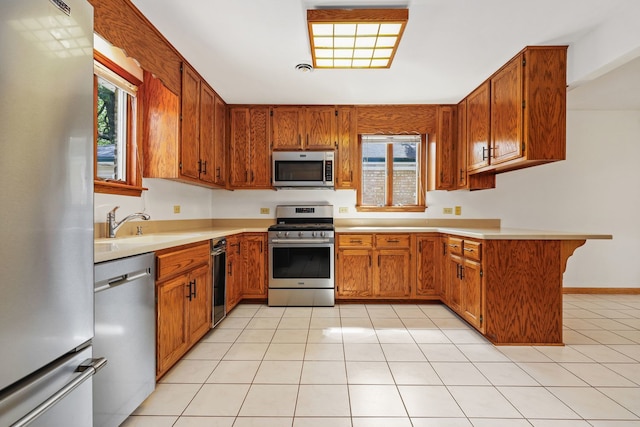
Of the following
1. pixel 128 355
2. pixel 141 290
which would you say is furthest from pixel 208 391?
pixel 141 290

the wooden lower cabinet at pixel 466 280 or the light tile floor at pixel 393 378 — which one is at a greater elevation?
the wooden lower cabinet at pixel 466 280

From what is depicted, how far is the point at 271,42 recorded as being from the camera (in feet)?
7.83

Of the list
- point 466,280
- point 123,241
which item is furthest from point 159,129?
point 466,280

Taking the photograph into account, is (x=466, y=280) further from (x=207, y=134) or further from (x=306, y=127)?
(x=207, y=134)

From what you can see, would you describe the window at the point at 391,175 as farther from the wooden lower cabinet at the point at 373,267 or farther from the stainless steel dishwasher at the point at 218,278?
the stainless steel dishwasher at the point at 218,278

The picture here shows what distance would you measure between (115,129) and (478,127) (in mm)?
3412

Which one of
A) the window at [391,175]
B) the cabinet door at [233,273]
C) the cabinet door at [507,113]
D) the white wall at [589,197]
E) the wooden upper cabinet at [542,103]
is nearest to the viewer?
the wooden upper cabinet at [542,103]

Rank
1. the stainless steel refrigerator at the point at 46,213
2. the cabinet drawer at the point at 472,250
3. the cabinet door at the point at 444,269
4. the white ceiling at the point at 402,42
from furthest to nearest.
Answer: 1. the cabinet door at the point at 444,269
2. the cabinet drawer at the point at 472,250
3. the white ceiling at the point at 402,42
4. the stainless steel refrigerator at the point at 46,213

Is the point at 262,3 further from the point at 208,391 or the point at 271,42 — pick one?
the point at 208,391

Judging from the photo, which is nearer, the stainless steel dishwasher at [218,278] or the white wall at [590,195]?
the stainless steel dishwasher at [218,278]

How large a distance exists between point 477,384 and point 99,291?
215cm

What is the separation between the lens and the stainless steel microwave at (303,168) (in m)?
3.78

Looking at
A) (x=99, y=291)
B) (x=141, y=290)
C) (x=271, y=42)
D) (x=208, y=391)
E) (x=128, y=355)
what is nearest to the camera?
(x=99, y=291)

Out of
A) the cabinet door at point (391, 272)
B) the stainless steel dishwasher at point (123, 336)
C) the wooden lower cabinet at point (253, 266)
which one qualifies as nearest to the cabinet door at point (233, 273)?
the wooden lower cabinet at point (253, 266)
